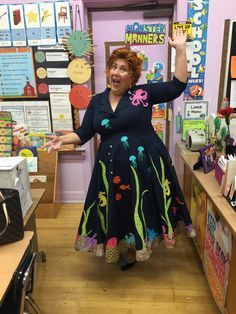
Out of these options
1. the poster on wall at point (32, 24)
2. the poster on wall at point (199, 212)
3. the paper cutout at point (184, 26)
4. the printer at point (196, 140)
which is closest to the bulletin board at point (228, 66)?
the paper cutout at point (184, 26)

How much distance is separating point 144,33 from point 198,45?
0.50 meters

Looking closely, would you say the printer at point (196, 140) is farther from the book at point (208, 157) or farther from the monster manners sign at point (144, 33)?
the monster manners sign at point (144, 33)

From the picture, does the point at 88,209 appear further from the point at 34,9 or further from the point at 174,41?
the point at 34,9

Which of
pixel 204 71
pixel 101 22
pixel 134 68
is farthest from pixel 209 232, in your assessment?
pixel 101 22

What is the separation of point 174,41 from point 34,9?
1.53m

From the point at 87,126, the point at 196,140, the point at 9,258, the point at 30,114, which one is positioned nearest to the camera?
the point at 9,258

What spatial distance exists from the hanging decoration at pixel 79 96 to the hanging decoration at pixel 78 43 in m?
0.30

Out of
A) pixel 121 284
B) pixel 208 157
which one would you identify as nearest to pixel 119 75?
pixel 208 157

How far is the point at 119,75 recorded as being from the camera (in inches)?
68.9

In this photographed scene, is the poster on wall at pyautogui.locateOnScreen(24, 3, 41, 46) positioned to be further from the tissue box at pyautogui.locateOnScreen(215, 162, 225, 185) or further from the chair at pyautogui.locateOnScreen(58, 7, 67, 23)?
the tissue box at pyautogui.locateOnScreen(215, 162, 225, 185)

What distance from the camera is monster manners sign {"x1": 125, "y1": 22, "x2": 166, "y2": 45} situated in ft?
8.78

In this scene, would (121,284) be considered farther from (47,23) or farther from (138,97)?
(47,23)

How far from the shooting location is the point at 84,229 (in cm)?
201

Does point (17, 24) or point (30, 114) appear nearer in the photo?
point (17, 24)
